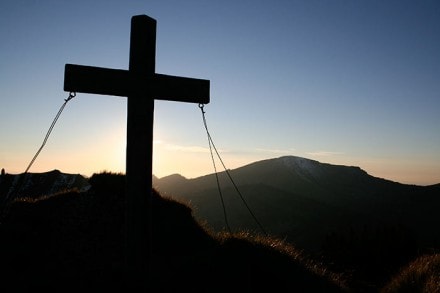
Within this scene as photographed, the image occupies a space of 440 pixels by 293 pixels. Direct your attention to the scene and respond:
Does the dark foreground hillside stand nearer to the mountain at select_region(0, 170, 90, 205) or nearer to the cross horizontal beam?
the cross horizontal beam

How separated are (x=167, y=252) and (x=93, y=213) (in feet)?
11.9

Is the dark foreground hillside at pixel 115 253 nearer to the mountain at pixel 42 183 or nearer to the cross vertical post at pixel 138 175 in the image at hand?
the cross vertical post at pixel 138 175

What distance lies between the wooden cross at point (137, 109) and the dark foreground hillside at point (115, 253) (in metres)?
0.64

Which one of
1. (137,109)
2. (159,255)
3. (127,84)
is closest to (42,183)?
(159,255)

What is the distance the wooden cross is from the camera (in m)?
6.86

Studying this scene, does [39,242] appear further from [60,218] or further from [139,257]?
[139,257]

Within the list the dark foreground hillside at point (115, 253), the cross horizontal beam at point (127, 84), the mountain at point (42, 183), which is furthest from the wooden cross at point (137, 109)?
the mountain at point (42, 183)

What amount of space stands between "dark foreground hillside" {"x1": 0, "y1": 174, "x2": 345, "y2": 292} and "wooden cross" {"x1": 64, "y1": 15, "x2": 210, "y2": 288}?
64 centimetres

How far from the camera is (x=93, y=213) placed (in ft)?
40.8

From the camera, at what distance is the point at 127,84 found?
23.4ft

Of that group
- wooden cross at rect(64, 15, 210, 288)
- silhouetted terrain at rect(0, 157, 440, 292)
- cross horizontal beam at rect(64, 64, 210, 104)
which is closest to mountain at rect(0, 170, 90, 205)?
silhouetted terrain at rect(0, 157, 440, 292)

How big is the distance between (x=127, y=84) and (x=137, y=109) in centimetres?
56

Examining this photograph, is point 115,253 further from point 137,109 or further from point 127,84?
point 127,84

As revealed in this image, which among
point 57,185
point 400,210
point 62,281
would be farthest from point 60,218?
point 400,210
